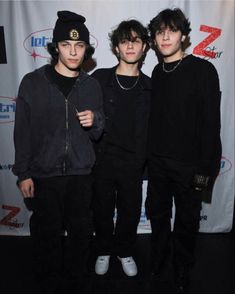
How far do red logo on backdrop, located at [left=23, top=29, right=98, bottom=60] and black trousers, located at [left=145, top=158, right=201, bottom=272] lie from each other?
3.66 feet

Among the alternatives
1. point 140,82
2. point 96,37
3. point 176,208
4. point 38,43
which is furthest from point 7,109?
point 176,208

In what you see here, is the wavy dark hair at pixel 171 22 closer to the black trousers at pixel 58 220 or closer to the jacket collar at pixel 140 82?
the jacket collar at pixel 140 82

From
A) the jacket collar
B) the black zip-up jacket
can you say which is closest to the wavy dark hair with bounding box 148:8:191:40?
the jacket collar

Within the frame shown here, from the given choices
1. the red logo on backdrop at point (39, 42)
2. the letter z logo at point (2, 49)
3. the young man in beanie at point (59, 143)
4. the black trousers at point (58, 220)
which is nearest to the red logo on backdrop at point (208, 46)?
the red logo on backdrop at point (39, 42)

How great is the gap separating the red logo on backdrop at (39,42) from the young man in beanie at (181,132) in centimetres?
74

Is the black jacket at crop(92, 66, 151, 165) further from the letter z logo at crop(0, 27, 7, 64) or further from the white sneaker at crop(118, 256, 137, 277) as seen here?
the letter z logo at crop(0, 27, 7, 64)

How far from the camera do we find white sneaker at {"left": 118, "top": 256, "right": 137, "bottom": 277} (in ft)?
6.63

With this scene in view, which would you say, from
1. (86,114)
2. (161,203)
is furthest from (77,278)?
(86,114)

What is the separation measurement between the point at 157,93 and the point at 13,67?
1184mm

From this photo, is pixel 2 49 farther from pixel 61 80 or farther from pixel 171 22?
pixel 171 22

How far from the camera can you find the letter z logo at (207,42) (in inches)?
88.2

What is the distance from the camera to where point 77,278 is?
1.84 metres

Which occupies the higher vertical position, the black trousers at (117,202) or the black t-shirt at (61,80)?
the black t-shirt at (61,80)

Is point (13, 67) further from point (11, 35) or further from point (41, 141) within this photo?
point (41, 141)
